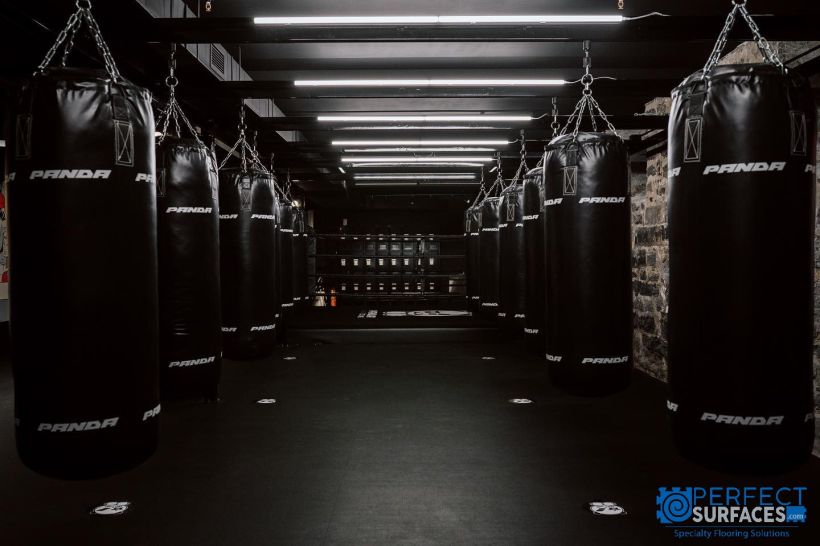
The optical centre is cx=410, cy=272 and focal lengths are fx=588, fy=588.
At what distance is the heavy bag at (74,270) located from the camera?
1766mm

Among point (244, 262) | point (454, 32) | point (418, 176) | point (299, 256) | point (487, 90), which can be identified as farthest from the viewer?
point (418, 176)

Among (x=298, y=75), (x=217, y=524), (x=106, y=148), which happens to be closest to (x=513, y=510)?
(x=217, y=524)

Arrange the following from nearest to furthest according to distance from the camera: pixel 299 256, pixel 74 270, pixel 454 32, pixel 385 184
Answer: pixel 74 270, pixel 454 32, pixel 299 256, pixel 385 184

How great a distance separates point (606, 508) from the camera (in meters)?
2.65

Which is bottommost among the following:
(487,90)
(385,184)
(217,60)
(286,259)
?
(286,259)

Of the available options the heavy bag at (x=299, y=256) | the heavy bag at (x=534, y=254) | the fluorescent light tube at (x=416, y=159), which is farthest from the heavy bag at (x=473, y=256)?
the heavy bag at (x=534, y=254)

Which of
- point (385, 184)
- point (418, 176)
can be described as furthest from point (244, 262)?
point (385, 184)

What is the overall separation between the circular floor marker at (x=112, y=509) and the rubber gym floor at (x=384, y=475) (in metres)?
0.03

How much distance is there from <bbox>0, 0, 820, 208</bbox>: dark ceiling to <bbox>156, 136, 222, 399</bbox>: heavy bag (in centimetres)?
63

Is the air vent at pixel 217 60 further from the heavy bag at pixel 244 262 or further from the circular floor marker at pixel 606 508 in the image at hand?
the circular floor marker at pixel 606 508

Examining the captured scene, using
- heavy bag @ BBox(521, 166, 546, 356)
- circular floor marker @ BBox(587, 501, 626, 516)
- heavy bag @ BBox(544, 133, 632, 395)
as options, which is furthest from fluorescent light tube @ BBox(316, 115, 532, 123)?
circular floor marker @ BBox(587, 501, 626, 516)

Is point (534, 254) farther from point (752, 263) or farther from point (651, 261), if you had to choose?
point (752, 263)

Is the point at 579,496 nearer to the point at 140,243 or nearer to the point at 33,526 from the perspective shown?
the point at 140,243

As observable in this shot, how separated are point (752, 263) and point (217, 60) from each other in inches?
175
